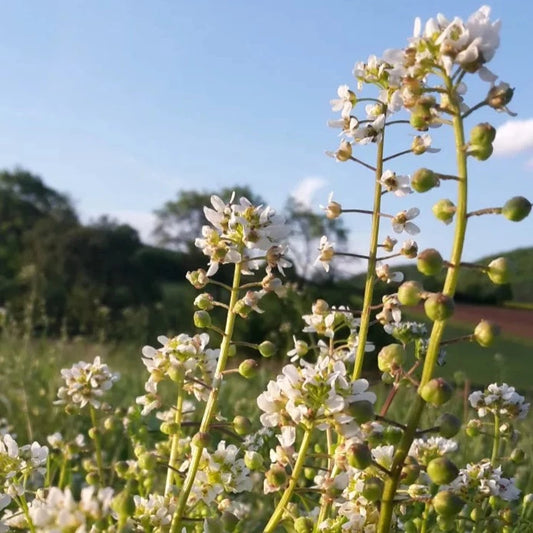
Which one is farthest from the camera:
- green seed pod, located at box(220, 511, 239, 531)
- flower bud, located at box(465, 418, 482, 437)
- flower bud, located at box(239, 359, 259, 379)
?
flower bud, located at box(465, 418, 482, 437)

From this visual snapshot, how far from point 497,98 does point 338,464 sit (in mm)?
557

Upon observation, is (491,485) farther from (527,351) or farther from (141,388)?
(527,351)

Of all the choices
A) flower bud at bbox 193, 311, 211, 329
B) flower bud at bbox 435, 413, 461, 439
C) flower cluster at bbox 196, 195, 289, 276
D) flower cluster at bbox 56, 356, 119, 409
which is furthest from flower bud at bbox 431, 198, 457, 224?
flower cluster at bbox 56, 356, 119, 409

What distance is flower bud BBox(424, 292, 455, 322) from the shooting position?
2.83ft

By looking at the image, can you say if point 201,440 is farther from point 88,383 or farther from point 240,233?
point 88,383

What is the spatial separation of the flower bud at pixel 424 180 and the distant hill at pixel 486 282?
0.11m

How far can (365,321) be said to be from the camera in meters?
1.16

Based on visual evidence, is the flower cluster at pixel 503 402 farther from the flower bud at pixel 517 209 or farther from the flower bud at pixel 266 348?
the flower bud at pixel 517 209

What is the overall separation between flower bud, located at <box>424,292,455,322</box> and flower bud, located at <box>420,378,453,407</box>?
0.25 ft

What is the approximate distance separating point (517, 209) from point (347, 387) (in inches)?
12.5

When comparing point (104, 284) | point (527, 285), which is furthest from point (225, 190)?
point (527, 285)

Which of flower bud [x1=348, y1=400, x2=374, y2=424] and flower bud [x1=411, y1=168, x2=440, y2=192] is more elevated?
flower bud [x1=411, y1=168, x2=440, y2=192]

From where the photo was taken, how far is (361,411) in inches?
36.2

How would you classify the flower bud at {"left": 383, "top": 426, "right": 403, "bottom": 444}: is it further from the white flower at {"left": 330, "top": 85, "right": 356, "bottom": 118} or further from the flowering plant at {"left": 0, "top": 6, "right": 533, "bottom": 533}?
the white flower at {"left": 330, "top": 85, "right": 356, "bottom": 118}
